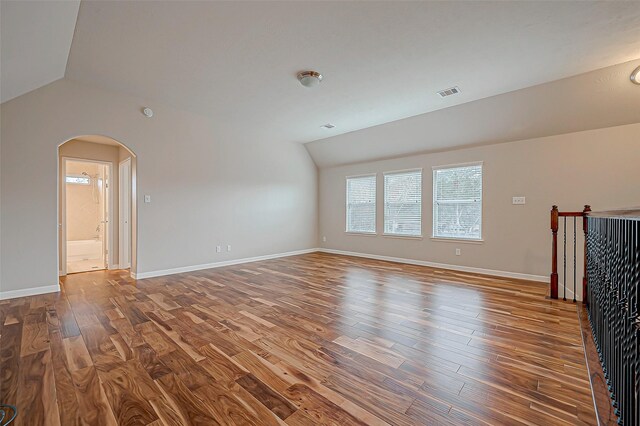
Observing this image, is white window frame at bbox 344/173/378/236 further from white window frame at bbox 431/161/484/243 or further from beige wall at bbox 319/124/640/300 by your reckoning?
white window frame at bbox 431/161/484/243

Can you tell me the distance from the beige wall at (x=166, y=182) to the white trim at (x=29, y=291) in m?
0.05

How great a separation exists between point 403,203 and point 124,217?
19.0ft

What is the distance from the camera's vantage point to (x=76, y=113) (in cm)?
397

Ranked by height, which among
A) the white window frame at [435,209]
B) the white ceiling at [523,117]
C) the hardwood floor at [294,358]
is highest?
the white ceiling at [523,117]

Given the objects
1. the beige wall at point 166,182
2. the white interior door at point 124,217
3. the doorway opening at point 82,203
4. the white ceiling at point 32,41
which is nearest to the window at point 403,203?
the beige wall at point 166,182

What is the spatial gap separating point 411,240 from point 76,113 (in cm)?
619

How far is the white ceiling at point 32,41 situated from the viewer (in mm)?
2164

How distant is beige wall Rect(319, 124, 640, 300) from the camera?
3.92 meters

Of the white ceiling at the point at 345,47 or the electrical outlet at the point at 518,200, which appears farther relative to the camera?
the electrical outlet at the point at 518,200

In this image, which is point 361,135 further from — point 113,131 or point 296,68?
point 113,131

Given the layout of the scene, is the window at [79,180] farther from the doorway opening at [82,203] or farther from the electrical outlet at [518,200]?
the electrical outlet at [518,200]

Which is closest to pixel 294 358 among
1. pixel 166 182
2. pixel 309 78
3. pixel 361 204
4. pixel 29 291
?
pixel 309 78

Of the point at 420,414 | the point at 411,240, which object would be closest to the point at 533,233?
the point at 411,240

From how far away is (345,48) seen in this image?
301 cm
